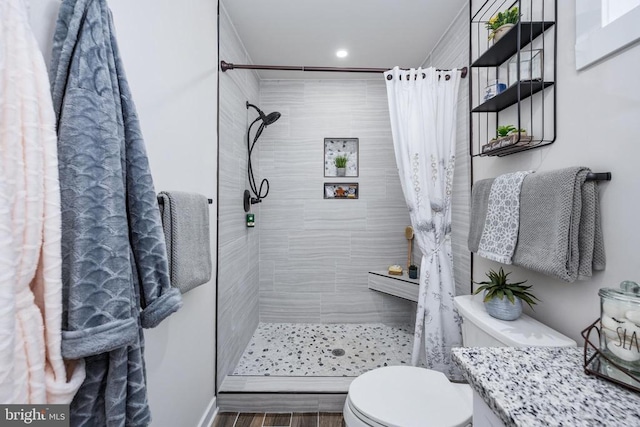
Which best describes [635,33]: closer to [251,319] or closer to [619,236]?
[619,236]

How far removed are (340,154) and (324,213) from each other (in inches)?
23.7

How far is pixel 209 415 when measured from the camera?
1.54 m

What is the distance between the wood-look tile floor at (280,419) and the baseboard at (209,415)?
0.11 ft

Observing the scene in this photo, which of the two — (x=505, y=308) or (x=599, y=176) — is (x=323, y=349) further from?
(x=599, y=176)

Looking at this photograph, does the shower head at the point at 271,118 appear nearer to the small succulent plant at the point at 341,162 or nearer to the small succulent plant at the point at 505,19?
the small succulent plant at the point at 341,162

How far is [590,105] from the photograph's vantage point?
3.01 feet

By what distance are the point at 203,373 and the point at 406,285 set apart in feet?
5.37

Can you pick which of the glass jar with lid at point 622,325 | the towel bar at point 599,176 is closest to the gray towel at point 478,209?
the towel bar at point 599,176

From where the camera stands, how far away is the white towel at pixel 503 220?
1.09 meters

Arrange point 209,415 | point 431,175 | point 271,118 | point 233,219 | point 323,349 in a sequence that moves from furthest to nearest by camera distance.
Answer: point 323,349 < point 271,118 < point 233,219 < point 431,175 < point 209,415

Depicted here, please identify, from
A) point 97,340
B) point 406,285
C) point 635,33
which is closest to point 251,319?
point 406,285

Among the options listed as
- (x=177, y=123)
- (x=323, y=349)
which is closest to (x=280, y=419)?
(x=323, y=349)

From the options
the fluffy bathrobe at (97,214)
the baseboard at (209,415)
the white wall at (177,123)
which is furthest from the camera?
the baseboard at (209,415)

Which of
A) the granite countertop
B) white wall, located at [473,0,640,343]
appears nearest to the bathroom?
white wall, located at [473,0,640,343]
